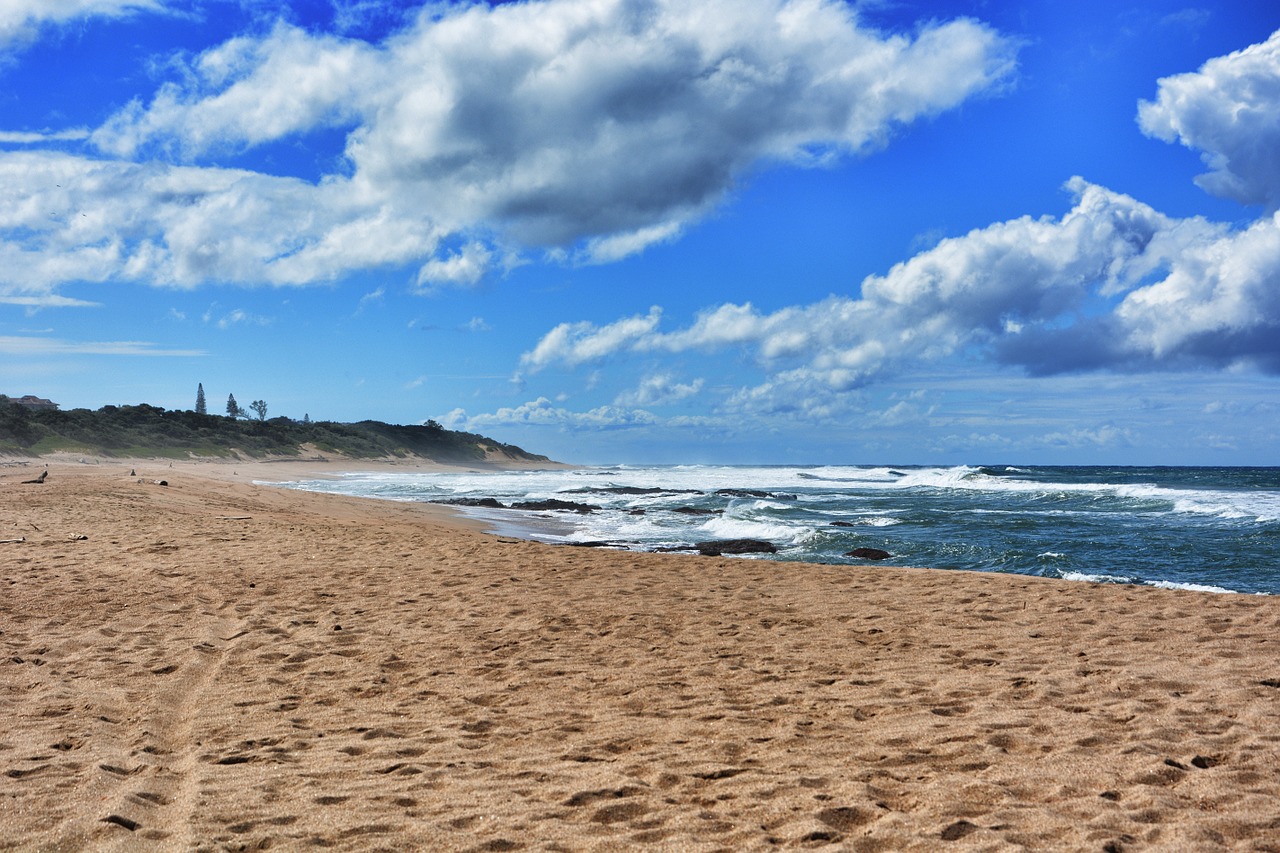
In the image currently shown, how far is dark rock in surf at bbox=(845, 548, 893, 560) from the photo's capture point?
15359 millimetres

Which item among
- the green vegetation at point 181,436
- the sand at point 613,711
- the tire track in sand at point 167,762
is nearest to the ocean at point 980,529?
the sand at point 613,711

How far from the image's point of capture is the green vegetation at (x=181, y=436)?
47625 mm

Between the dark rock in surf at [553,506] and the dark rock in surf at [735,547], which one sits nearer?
the dark rock in surf at [735,547]

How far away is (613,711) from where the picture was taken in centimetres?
549

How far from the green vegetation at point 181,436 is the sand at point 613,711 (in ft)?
145

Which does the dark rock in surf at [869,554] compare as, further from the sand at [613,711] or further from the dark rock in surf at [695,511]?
the dark rock in surf at [695,511]

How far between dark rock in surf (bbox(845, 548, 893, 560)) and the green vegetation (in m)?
44.4

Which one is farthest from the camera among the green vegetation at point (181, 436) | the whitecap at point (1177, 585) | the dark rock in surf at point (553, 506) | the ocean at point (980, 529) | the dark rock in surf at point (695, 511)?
the green vegetation at point (181, 436)

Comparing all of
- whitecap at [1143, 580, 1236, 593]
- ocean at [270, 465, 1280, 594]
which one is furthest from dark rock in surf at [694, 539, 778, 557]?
whitecap at [1143, 580, 1236, 593]

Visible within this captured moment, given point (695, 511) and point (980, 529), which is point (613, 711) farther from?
point (695, 511)

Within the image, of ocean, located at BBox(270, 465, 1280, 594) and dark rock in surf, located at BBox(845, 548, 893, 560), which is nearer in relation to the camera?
ocean, located at BBox(270, 465, 1280, 594)

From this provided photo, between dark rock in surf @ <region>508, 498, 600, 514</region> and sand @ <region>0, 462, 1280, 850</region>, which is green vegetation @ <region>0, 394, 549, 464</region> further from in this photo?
→ sand @ <region>0, 462, 1280, 850</region>

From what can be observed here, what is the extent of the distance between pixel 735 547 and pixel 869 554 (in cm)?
262

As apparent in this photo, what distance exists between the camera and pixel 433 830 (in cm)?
358
